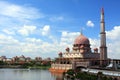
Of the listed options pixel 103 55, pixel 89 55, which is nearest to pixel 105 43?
pixel 103 55

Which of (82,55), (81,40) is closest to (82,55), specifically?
(82,55)

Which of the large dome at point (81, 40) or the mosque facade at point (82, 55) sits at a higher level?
the large dome at point (81, 40)

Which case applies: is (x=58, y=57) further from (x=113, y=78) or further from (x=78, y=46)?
(x=113, y=78)

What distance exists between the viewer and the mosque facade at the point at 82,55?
45.0m

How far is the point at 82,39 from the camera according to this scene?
52344mm

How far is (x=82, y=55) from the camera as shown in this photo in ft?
165

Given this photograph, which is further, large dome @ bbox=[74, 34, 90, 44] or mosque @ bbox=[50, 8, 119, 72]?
large dome @ bbox=[74, 34, 90, 44]

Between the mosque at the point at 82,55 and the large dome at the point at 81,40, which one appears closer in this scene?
the mosque at the point at 82,55

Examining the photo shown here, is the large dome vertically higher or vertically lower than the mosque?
higher

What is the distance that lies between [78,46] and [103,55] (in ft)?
26.4

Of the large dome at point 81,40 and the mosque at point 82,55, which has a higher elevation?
the large dome at point 81,40

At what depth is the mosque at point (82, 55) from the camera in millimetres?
45000

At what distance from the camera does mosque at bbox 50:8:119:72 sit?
45000 millimetres

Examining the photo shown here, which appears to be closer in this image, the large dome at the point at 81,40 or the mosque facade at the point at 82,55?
the mosque facade at the point at 82,55
